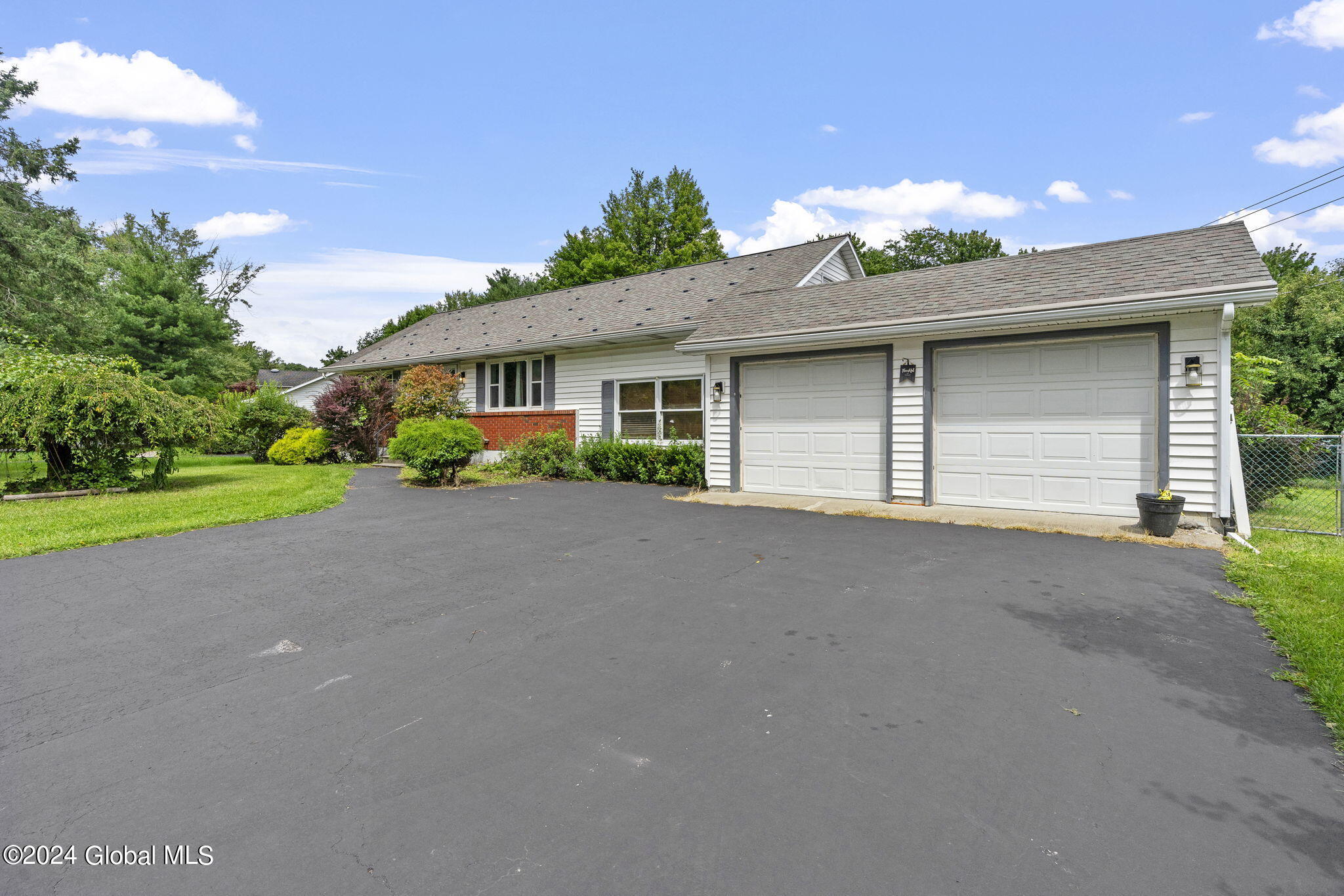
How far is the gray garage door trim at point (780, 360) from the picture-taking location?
952cm

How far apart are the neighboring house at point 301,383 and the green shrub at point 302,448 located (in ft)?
19.5

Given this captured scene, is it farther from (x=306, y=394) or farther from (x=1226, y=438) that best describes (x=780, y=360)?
(x=306, y=394)

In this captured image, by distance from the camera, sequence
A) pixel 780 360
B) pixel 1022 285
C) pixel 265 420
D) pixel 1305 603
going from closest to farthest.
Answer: pixel 1305 603 < pixel 1022 285 < pixel 780 360 < pixel 265 420

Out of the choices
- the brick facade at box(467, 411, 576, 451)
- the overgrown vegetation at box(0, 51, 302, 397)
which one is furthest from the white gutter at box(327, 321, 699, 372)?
the overgrown vegetation at box(0, 51, 302, 397)

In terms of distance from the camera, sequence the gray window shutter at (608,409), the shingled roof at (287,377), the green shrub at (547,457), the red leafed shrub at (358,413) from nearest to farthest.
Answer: the green shrub at (547,457) < the gray window shutter at (608,409) < the red leafed shrub at (358,413) < the shingled roof at (287,377)

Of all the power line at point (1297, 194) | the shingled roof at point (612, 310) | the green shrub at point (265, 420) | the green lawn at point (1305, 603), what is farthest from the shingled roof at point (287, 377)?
the green lawn at point (1305, 603)

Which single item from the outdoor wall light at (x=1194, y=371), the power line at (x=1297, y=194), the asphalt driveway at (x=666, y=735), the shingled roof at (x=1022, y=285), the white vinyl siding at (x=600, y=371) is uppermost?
the power line at (x=1297, y=194)

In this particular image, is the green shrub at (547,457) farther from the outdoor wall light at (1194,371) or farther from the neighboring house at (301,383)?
the neighboring house at (301,383)

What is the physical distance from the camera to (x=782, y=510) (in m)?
9.24

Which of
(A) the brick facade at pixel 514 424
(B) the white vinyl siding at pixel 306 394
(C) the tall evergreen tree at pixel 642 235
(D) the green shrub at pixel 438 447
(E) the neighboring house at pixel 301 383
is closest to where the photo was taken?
(D) the green shrub at pixel 438 447

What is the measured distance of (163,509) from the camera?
9.62 m

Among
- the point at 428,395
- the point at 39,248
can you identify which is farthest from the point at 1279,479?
the point at 39,248

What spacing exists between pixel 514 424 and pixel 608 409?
10.0 feet

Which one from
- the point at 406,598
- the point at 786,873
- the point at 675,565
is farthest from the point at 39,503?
the point at 786,873
